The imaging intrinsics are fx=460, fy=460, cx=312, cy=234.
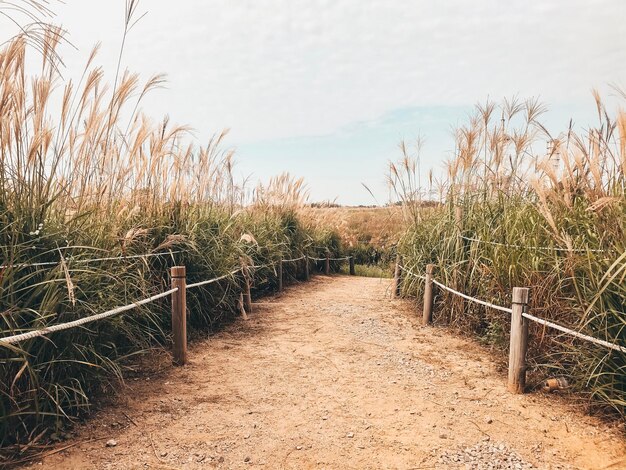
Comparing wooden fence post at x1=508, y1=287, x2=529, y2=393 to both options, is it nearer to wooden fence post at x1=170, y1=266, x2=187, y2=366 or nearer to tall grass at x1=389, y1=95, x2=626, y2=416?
tall grass at x1=389, y1=95, x2=626, y2=416

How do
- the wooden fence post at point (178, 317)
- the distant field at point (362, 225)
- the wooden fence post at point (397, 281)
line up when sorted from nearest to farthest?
the wooden fence post at point (178, 317) → the wooden fence post at point (397, 281) → the distant field at point (362, 225)

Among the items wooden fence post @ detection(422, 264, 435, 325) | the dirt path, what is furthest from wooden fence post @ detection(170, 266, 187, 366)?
wooden fence post @ detection(422, 264, 435, 325)

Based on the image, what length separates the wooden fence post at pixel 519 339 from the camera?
3281 mm

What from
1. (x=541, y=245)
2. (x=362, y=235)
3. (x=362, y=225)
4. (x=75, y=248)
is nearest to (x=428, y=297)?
(x=541, y=245)

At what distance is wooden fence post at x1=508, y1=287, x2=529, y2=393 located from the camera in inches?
129

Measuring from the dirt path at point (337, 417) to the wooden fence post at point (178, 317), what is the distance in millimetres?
145

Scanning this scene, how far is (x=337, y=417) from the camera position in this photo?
2969mm

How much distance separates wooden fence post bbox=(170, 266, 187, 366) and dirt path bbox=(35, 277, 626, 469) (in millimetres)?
145

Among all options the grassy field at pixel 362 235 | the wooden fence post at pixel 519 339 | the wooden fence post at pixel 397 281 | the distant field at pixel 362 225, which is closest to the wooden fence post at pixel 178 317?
the wooden fence post at pixel 519 339

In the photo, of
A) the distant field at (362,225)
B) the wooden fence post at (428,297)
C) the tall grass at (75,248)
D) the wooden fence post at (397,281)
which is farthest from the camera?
the distant field at (362,225)

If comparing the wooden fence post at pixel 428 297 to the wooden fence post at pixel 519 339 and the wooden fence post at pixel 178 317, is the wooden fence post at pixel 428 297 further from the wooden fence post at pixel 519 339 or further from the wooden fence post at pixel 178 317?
the wooden fence post at pixel 178 317

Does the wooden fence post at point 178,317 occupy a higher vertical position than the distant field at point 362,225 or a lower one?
lower

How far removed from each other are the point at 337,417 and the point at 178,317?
1.57 m

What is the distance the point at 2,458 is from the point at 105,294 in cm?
103
